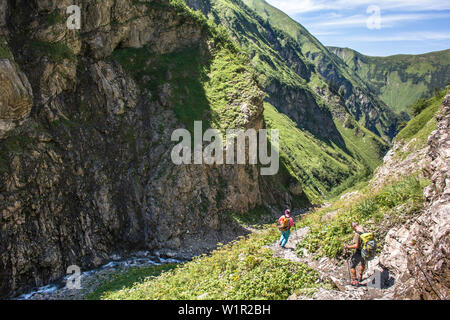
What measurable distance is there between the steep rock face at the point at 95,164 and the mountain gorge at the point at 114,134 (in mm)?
97

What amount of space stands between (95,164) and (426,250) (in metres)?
25.9

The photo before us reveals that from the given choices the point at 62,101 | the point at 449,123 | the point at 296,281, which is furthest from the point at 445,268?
the point at 62,101

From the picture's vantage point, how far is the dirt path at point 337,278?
34.9 feet

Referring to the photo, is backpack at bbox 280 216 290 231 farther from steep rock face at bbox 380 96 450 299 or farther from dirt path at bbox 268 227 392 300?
steep rock face at bbox 380 96 450 299

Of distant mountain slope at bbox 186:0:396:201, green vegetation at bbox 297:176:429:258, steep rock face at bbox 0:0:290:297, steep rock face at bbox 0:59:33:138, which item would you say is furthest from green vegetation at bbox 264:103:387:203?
steep rock face at bbox 0:59:33:138

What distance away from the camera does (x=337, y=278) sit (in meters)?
12.1

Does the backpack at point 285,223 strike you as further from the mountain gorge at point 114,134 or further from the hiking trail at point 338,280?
the mountain gorge at point 114,134

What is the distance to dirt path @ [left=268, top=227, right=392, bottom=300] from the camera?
419 inches

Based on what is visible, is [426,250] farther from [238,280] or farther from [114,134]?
[114,134]

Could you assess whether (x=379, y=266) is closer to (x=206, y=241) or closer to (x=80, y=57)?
(x=206, y=241)

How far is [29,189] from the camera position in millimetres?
22922

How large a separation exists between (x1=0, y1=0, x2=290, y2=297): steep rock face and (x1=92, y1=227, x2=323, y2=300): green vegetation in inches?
326

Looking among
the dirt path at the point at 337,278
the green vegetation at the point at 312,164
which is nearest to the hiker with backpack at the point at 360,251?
the dirt path at the point at 337,278

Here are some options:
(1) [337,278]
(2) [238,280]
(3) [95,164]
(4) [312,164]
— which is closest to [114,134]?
(3) [95,164]
